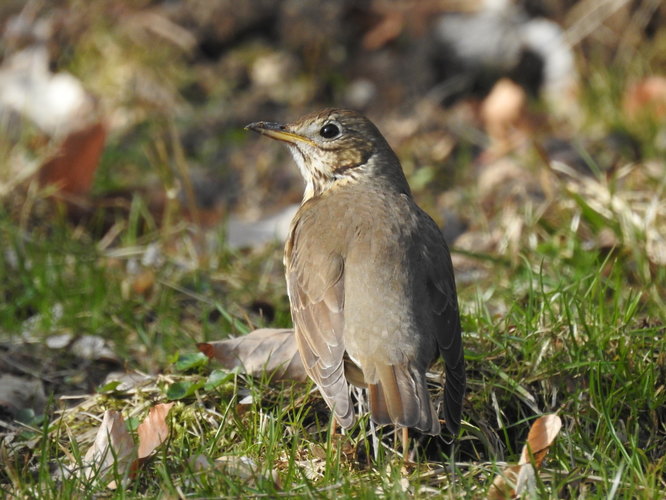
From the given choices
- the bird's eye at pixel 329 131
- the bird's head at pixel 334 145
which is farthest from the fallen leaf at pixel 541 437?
the bird's eye at pixel 329 131

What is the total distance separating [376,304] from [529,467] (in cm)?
76

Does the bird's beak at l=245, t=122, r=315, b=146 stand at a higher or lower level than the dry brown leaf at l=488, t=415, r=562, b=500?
higher

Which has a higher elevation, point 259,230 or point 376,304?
point 376,304

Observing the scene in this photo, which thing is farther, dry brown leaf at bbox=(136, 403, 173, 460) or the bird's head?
the bird's head

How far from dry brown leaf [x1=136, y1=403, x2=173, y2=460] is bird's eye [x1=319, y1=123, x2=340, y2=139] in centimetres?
144

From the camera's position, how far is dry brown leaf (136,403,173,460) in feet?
11.5

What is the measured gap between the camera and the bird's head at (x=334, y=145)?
446 cm

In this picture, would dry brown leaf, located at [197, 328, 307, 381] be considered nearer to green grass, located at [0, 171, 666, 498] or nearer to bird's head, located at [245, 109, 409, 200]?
green grass, located at [0, 171, 666, 498]

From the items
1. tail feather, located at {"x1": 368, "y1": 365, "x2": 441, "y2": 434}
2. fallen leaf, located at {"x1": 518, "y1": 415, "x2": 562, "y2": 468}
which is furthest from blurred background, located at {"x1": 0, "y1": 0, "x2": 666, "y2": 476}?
tail feather, located at {"x1": 368, "y1": 365, "x2": 441, "y2": 434}

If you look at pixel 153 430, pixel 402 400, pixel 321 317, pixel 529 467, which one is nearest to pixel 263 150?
pixel 321 317

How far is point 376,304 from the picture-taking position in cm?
356

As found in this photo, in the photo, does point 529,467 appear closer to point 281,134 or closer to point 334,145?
point 334,145

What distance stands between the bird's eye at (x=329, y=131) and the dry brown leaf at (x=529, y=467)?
1650mm

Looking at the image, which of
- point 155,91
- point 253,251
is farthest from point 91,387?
point 155,91
